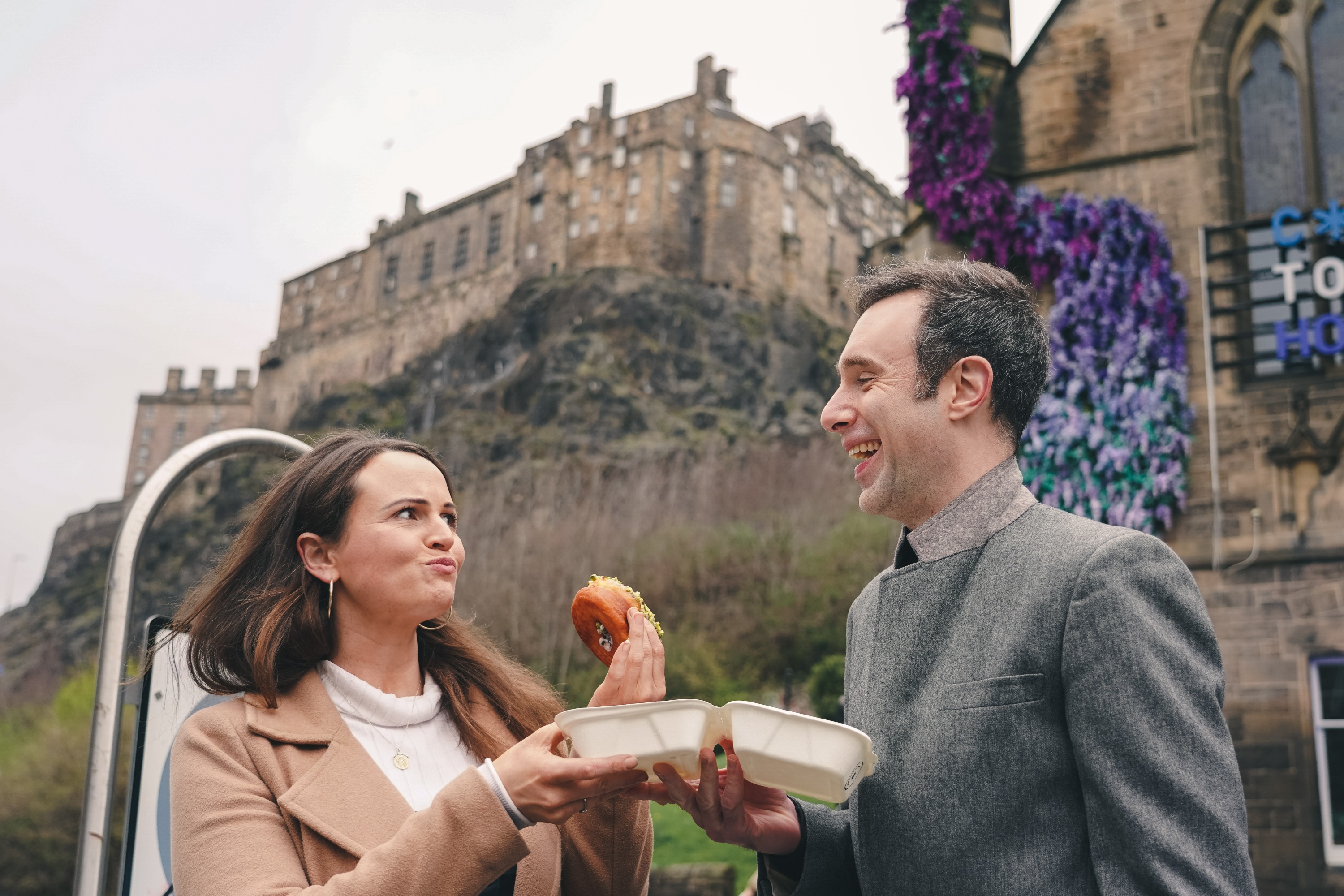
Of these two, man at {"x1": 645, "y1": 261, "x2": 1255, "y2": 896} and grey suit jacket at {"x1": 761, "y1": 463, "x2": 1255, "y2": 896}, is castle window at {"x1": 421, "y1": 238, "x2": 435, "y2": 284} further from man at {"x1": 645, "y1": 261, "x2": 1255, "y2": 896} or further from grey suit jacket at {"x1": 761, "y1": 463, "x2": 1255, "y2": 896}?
grey suit jacket at {"x1": 761, "y1": 463, "x2": 1255, "y2": 896}

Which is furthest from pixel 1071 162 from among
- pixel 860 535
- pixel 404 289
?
pixel 404 289

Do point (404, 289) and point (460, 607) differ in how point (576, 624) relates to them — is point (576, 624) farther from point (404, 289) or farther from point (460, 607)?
point (404, 289)

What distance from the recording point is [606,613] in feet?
8.07

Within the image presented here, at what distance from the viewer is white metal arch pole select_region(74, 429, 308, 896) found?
365 cm

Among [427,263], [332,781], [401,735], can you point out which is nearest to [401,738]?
[401,735]

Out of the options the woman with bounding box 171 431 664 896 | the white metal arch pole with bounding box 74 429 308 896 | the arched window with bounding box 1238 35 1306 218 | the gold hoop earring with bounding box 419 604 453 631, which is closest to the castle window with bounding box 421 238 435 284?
the arched window with bounding box 1238 35 1306 218

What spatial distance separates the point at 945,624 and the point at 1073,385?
8961 millimetres

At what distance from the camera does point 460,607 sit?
23562mm

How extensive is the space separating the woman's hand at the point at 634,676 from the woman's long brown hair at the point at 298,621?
627 mm

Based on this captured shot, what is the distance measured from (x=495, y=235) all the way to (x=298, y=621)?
59501 mm

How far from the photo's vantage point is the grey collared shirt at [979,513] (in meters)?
2.26

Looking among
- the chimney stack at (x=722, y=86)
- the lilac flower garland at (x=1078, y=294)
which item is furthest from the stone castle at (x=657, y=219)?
the lilac flower garland at (x=1078, y=294)

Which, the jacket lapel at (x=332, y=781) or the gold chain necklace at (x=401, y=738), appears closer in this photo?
the jacket lapel at (x=332, y=781)

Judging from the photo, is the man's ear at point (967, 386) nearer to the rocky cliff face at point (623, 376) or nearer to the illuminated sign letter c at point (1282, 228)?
the illuminated sign letter c at point (1282, 228)
